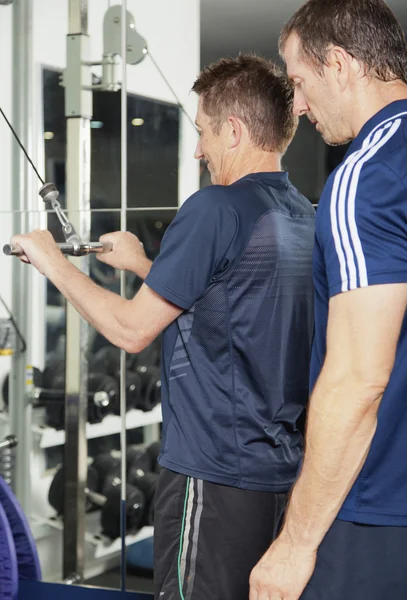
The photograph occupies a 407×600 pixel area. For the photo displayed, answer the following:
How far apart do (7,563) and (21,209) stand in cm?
127

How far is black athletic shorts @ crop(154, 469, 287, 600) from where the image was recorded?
153 centimetres

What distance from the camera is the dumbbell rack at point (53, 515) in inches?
114

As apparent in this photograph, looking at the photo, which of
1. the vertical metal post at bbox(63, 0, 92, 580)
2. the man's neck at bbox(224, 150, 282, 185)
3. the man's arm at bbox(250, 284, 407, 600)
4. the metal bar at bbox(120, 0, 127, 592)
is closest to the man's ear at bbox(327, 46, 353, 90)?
the man's arm at bbox(250, 284, 407, 600)

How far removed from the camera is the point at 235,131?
5.34 ft

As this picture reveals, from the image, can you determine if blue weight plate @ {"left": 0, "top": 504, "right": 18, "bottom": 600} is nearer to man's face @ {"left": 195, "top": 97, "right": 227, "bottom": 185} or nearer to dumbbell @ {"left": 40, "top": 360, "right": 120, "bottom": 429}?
dumbbell @ {"left": 40, "top": 360, "right": 120, "bottom": 429}

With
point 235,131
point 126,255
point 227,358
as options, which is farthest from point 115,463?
point 235,131

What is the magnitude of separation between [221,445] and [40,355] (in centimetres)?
162

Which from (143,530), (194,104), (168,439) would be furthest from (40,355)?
(168,439)

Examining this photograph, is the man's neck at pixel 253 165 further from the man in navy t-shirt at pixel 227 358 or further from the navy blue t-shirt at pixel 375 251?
the navy blue t-shirt at pixel 375 251

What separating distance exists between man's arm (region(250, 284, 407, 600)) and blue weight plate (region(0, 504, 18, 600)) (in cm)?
145

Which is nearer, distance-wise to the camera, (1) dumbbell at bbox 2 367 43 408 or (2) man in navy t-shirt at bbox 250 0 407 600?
(2) man in navy t-shirt at bbox 250 0 407 600

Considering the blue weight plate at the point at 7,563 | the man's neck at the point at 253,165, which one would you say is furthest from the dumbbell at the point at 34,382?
the man's neck at the point at 253,165

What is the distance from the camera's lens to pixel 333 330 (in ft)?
3.48

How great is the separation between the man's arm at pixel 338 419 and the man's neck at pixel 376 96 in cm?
31
